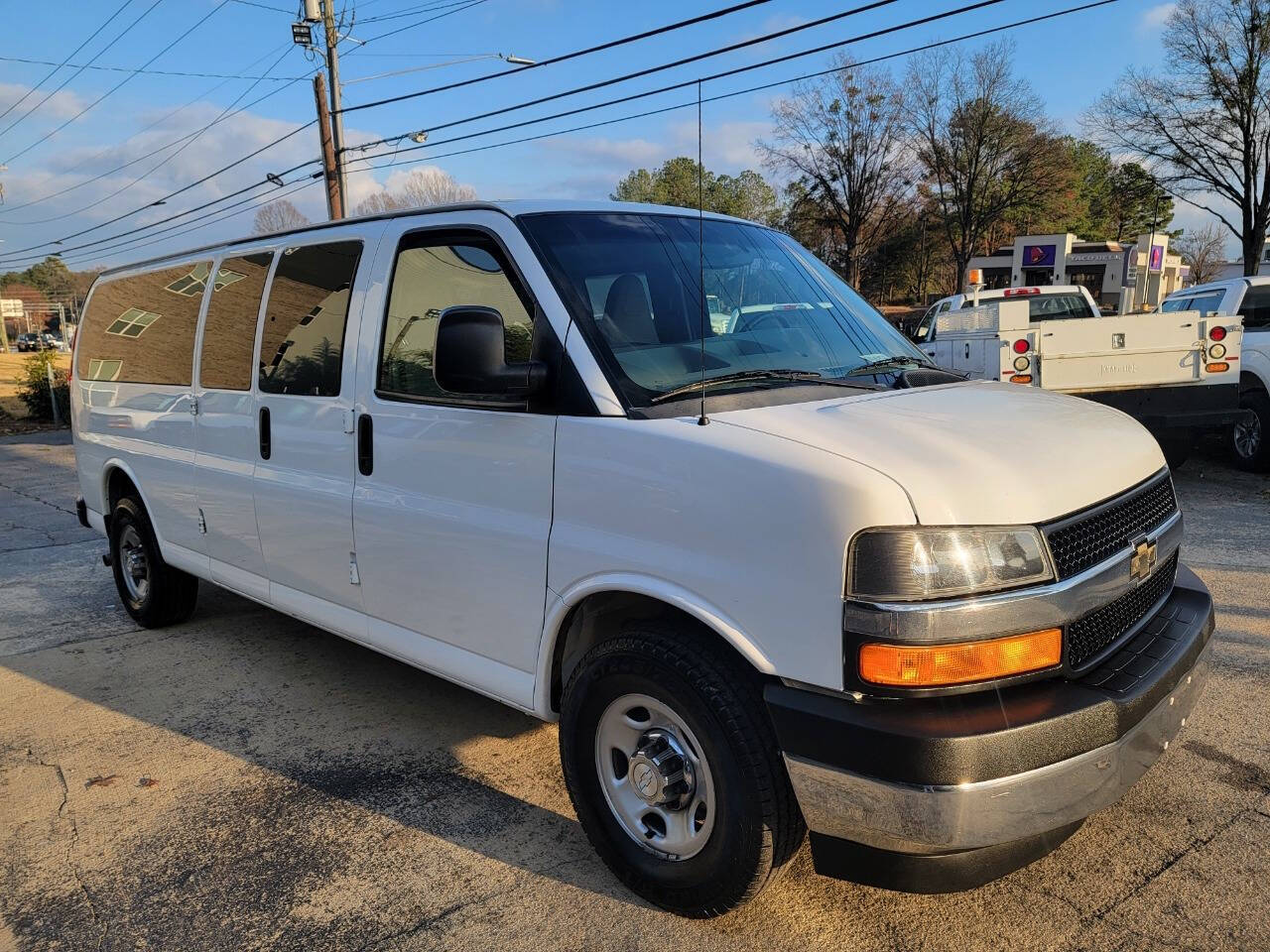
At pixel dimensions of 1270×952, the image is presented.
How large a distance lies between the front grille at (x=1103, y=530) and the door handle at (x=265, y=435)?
3.24 metres

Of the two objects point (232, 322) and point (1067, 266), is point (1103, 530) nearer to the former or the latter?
point (232, 322)

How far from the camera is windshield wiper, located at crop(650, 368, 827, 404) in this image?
109 inches

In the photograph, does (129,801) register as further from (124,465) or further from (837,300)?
(837,300)

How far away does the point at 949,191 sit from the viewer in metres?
42.0

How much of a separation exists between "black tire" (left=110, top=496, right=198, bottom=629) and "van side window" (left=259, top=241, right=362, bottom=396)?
1.96 m

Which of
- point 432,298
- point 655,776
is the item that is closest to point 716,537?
point 655,776

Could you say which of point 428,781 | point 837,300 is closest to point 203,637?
point 428,781

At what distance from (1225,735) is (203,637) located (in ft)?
17.4

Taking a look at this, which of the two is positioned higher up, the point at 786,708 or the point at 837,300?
the point at 837,300

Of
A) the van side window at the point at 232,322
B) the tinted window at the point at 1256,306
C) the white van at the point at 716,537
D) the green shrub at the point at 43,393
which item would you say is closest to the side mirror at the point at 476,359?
the white van at the point at 716,537

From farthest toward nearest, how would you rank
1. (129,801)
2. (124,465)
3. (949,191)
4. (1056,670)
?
(949,191) < (124,465) < (129,801) < (1056,670)

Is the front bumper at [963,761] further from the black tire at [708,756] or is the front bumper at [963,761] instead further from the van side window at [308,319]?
the van side window at [308,319]

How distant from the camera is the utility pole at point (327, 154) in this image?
2123cm

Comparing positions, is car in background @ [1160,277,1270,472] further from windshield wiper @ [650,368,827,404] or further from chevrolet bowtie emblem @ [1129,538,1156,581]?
windshield wiper @ [650,368,827,404]
